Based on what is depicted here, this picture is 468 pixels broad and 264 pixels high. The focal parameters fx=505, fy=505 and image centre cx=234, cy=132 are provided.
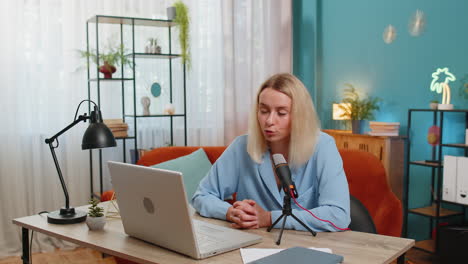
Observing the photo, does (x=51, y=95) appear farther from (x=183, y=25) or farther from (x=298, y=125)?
(x=298, y=125)

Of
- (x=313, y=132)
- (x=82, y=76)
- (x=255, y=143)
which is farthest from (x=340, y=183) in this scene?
(x=82, y=76)

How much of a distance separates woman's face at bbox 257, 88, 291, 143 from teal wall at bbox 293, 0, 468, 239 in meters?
2.21

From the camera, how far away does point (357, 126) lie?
4242 millimetres

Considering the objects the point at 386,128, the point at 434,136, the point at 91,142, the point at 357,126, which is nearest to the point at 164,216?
the point at 91,142

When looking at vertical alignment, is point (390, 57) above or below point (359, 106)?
above

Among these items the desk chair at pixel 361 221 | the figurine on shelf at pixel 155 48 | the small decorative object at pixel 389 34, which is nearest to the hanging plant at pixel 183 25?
the figurine on shelf at pixel 155 48

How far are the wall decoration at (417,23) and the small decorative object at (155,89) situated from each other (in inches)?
83.3

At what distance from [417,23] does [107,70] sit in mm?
2456

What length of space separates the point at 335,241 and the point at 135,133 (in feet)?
8.56

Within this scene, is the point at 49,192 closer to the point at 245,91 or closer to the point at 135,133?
the point at 135,133

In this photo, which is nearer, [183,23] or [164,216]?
[164,216]

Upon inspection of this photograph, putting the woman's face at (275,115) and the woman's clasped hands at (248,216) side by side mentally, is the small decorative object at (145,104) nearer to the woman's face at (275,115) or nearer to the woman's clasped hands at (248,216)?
the woman's face at (275,115)

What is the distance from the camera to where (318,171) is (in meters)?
2.00

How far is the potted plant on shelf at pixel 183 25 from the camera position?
13.7 ft
